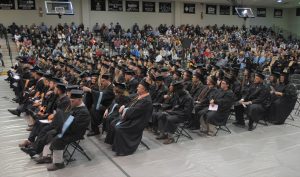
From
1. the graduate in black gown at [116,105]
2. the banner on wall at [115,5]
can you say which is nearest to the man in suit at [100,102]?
the graduate in black gown at [116,105]

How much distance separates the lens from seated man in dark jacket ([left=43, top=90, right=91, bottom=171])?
5711 millimetres

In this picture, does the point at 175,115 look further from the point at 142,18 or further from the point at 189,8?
the point at 189,8

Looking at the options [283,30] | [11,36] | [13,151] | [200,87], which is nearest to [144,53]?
[11,36]

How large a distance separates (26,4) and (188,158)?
23429 mm

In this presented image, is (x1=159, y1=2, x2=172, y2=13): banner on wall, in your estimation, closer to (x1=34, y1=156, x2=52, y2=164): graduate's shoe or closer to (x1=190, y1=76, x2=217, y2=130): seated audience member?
(x1=190, y1=76, x2=217, y2=130): seated audience member

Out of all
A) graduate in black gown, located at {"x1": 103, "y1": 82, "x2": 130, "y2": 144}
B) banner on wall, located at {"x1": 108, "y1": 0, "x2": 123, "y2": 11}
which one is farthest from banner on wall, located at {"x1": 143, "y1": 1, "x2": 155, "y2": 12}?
graduate in black gown, located at {"x1": 103, "y1": 82, "x2": 130, "y2": 144}

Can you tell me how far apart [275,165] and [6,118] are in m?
7.26

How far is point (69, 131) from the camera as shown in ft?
19.2

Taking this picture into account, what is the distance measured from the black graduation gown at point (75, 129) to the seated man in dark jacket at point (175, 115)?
1977mm

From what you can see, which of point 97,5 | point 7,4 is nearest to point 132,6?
point 97,5

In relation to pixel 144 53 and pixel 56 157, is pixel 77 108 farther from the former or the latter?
pixel 144 53

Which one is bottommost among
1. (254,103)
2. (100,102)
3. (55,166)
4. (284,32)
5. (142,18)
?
(55,166)

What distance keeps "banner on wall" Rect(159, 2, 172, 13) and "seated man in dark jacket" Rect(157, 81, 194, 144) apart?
25.3 metres

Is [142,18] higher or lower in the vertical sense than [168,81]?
higher
